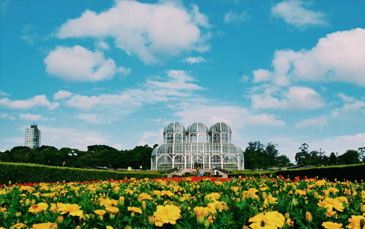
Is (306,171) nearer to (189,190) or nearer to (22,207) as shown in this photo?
(189,190)

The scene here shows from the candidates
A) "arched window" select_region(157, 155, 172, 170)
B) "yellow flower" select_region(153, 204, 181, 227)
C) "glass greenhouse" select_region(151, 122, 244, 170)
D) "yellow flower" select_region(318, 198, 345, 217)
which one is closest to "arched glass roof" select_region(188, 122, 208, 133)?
"glass greenhouse" select_region(151, 122, 244, 170)

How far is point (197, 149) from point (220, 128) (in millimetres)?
6161

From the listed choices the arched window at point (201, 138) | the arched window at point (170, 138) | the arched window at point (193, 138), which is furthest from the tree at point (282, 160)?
the arched window at point (170, 138)

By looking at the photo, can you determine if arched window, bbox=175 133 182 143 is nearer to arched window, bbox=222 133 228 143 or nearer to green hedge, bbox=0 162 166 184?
arched window, bbox=222 133 228 143

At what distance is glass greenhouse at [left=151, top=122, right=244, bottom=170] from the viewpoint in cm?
4681

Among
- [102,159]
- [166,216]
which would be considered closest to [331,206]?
[166,216]

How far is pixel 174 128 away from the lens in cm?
4984

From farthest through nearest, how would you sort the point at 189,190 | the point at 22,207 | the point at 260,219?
the point at 189,190 → the point at 22,207 → the point at 260,219

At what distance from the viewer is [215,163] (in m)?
46.7

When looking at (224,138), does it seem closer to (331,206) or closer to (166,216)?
(331,206)

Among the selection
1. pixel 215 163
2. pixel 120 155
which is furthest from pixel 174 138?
pixel 120 155

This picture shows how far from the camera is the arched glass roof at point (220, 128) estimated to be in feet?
164

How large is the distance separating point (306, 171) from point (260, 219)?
19.2 metres

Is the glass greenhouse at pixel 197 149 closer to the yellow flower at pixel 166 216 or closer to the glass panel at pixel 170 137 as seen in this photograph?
the glass panel at pixel 170 137
